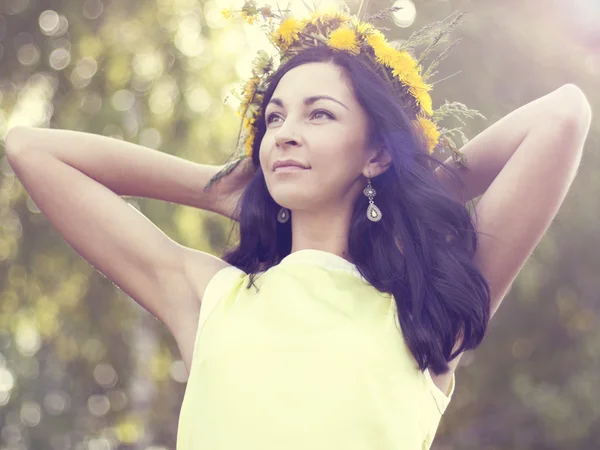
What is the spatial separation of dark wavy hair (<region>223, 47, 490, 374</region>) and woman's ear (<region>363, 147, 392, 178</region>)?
0.01m

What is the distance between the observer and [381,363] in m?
1.71

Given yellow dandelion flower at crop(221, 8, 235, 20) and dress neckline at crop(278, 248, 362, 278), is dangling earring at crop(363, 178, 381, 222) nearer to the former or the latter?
dress neckline at crop(278, 248, 362, 278)

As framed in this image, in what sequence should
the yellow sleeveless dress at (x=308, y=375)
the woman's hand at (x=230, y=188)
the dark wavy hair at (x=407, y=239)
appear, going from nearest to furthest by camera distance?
the yellow sleeveless dress at (x=308, y=375)
the dark wavy hair at (x=407, y=239)
the woman's hand at (x=230, y=188)

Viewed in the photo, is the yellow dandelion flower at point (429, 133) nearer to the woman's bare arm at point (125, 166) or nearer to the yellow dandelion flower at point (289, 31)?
the yellow dandelion flower at point (289, 31)

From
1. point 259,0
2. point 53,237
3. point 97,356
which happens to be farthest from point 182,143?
point 259,0

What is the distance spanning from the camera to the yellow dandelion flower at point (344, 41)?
6.64 feet

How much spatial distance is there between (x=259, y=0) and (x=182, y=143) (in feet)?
13.4

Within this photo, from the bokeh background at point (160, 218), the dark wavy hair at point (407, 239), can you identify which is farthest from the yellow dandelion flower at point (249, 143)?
the bokeh background at point (160, 218)

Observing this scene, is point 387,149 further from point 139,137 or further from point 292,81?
point 139,137

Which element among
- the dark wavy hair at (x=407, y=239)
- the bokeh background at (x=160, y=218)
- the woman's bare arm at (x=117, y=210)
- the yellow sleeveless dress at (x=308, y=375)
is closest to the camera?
the yellow sleeveless dress at (x=308, y=375)

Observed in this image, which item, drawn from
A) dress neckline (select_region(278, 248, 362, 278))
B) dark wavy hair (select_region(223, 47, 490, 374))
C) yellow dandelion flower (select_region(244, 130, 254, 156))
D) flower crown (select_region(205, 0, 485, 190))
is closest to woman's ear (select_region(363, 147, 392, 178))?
dark wavy hair (select_region(223, 47, 490, 374))

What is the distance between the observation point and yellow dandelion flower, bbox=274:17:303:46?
6.92ft

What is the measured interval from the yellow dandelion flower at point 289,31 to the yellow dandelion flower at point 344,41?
114 millimetres

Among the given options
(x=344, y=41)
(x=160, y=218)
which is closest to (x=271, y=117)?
(x=344, y=41)
